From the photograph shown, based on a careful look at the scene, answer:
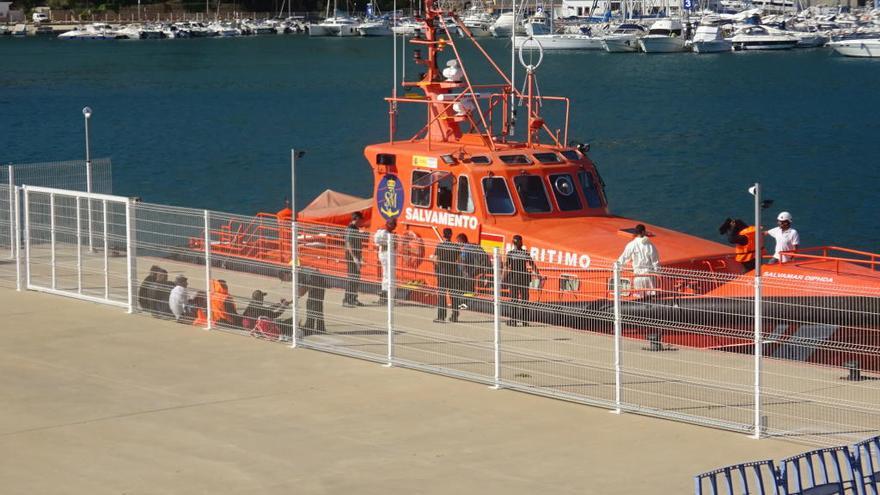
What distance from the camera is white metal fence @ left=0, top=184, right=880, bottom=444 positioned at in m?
14.6

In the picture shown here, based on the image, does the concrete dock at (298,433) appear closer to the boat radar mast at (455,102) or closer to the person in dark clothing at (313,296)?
the person in dark clothing at (313,296)

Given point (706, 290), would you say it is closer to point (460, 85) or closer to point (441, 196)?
point (441, 196)

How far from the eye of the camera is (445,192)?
71.8ft

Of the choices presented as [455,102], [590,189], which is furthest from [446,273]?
[455,102]

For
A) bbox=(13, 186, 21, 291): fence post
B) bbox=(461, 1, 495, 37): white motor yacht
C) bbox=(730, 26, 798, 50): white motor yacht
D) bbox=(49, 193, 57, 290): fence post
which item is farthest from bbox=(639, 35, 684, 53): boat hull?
bbox=(49, 193, 57, 290): fence post

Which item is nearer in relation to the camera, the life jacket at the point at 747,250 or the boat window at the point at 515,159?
the life jacket at the point at 747,250

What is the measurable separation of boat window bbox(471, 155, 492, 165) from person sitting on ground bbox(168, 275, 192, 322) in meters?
4.67

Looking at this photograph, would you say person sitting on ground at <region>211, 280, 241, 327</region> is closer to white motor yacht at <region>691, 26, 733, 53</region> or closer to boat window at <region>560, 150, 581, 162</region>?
boat window at <region>560, 150, 581, 162</region>

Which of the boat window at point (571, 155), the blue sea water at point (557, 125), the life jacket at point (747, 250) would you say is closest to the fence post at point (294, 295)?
the boat window at point (571, 155)

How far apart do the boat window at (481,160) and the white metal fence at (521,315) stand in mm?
Result: 2842

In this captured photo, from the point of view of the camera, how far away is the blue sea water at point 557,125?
52.7 meters

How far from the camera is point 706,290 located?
1512cm

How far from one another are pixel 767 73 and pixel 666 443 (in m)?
98.4

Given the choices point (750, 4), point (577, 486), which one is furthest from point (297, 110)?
point (750, 4)
